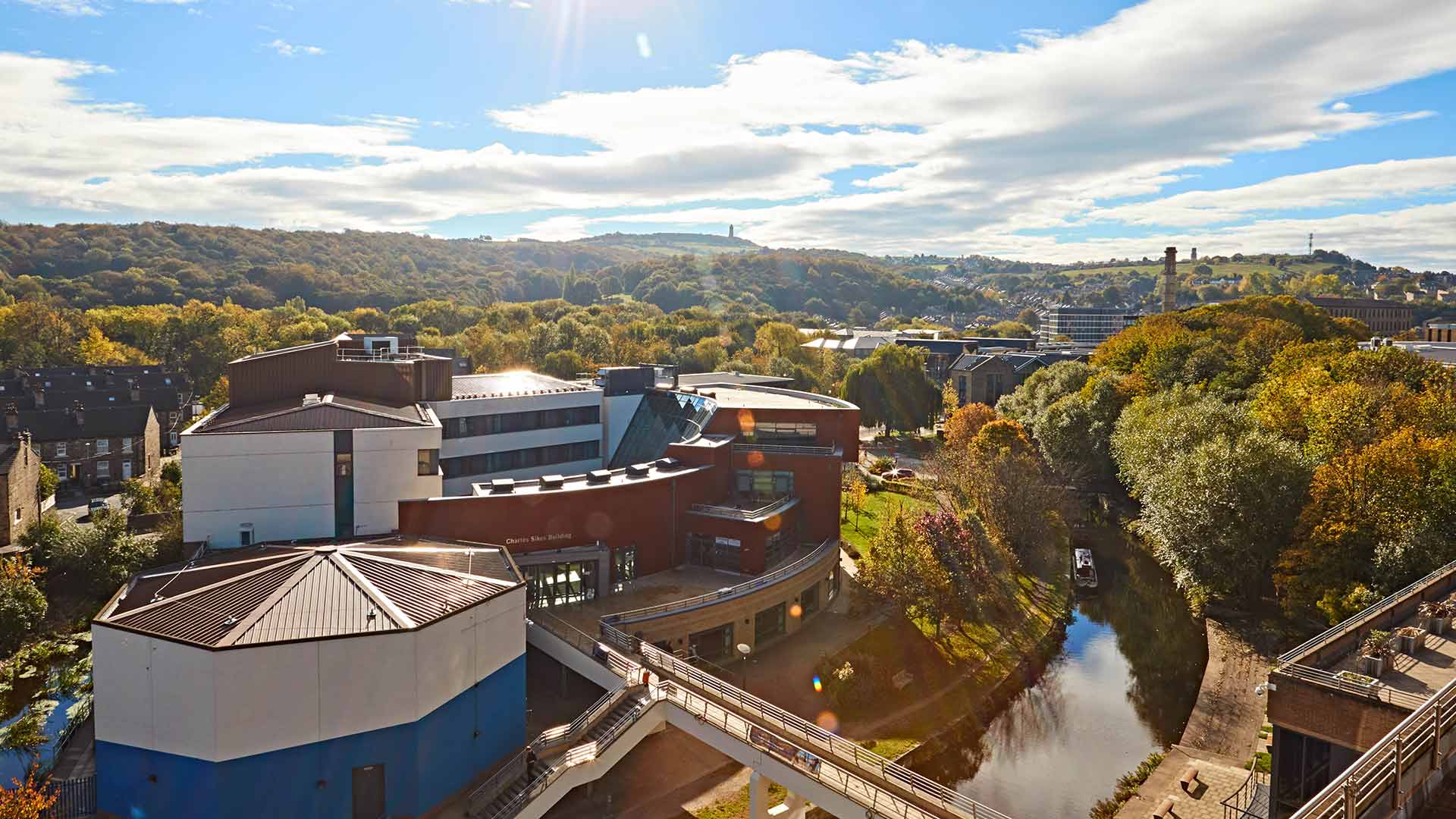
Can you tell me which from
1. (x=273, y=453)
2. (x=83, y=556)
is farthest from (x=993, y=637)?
(x=83, y=556)

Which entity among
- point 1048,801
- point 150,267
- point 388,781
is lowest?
point 1048,801

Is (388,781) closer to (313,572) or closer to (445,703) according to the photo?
(445,703)

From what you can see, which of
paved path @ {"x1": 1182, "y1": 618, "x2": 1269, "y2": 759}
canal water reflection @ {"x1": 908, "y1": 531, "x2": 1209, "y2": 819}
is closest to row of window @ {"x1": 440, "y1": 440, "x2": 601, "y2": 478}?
canal water reflection @ {"x1": 908, "y1": 531, "x2": 1209, "y2": 819}

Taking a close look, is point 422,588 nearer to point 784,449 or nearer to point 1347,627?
point 784,449

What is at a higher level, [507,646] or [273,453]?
[273,453]

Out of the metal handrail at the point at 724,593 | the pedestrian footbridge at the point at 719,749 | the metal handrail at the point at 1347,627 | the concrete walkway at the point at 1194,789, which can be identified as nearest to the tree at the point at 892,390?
the metal handrail at the point at 724,593

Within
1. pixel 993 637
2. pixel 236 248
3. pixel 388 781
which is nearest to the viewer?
pixel 388 781

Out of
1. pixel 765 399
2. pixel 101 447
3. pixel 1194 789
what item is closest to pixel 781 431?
pixel 765 399

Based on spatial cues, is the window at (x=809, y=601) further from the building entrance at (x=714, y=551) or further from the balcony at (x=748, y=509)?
the balcony at (x=748, y=509)
